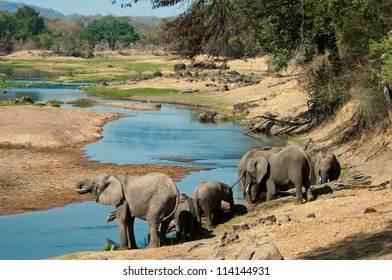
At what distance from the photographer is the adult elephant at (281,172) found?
19781 mm

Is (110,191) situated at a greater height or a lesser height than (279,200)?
greater

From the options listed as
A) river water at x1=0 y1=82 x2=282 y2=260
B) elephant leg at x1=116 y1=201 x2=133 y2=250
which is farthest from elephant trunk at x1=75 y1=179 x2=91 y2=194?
river water at x1=0 y1=82 x2=282 y2=260

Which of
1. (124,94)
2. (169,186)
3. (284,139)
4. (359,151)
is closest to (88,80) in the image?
(124,94)

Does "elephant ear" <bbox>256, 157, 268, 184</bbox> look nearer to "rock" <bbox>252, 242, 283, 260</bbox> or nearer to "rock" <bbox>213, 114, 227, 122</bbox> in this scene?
"rock" <bbox>252, 242, 283, 260</bbox>

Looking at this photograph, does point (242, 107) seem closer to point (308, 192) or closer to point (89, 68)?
point (308, 192)

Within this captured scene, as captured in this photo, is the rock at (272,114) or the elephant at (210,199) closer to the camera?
the elephant at (210,199)

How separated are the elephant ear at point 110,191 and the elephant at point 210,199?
232 centimetres

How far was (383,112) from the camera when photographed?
28.4 m

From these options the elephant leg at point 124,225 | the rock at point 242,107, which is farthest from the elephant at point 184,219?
the rock at point 242,107

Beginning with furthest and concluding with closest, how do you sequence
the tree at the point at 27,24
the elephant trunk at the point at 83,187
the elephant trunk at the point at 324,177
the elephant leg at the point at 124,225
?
the tree at the point at 27,24 → the elephant trunk at the point at 324,177 → the elephant trunk at the point at 83,187 → the elephant leg at the point at 124,225

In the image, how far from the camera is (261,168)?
823 inches

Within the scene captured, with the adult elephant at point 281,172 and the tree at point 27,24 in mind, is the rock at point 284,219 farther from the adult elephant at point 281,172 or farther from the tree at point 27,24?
the tree at point 27,24

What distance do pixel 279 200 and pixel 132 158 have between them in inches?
651

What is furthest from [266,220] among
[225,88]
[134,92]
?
[134,92]
